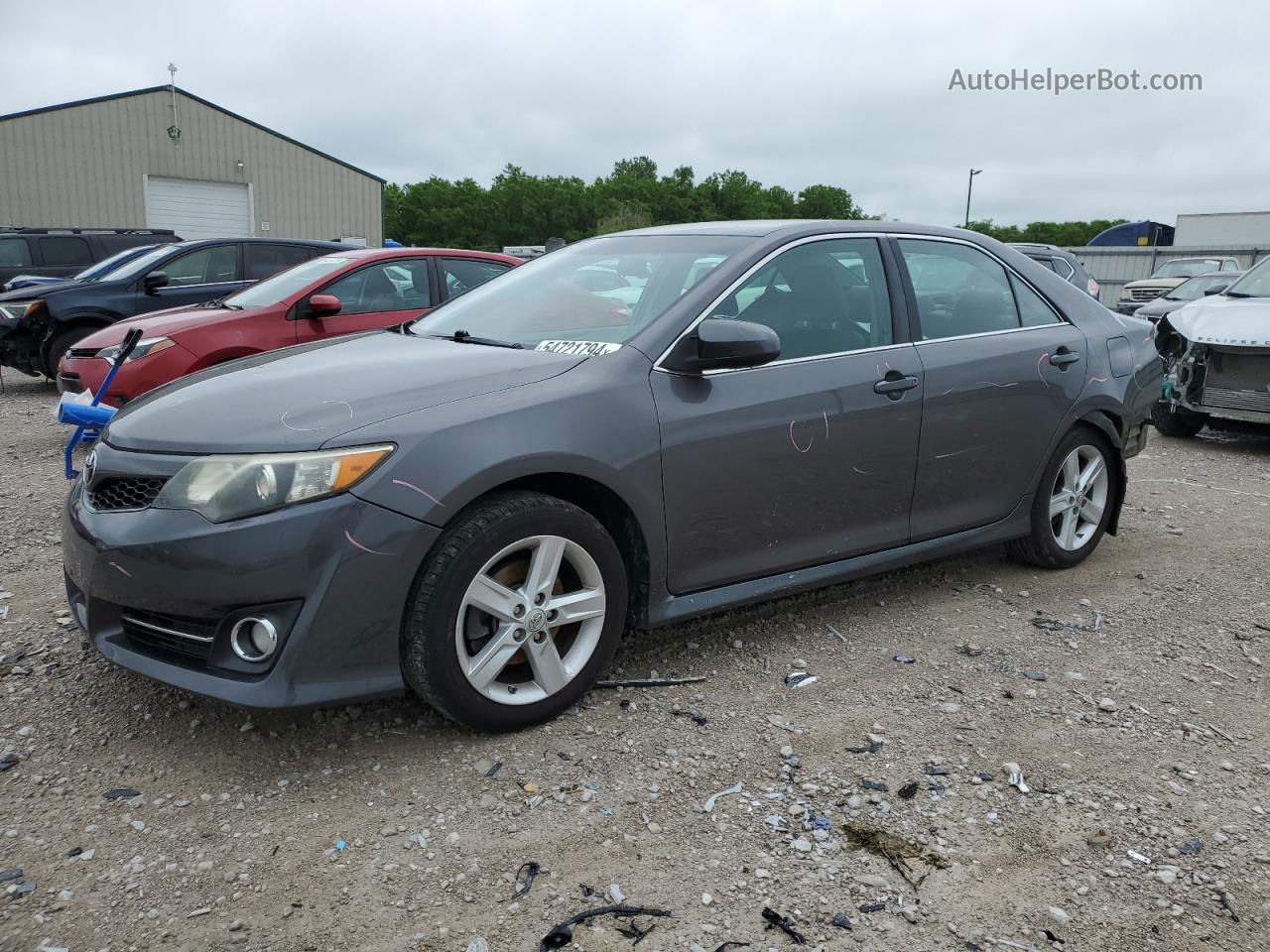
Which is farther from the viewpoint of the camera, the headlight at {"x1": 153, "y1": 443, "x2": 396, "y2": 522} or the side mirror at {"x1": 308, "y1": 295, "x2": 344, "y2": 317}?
the side mirror at {"x1": 308, "y1": 295, "x2": 344, "y2": 317}

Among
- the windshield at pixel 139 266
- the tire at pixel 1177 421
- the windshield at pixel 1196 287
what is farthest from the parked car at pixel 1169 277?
the windshield at pixel 139 266

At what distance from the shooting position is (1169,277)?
874 inches

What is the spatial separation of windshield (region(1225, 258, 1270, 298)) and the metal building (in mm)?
27767

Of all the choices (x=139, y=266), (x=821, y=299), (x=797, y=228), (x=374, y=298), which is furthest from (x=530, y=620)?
(x=139, y=266)

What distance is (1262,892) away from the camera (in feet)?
8.08

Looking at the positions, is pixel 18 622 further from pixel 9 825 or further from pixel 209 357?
pixel 209 357

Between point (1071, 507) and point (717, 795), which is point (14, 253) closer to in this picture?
point (1071, 507)

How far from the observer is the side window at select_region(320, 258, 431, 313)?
7754mm

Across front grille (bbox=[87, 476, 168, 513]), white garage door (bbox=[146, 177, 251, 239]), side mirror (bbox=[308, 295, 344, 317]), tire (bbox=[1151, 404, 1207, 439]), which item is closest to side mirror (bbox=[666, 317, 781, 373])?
front grille (bbox=[87, 476, 168, 513])

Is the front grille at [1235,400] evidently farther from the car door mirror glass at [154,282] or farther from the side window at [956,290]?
the car door mirror glass at [154,282]

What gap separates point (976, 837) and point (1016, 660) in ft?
→ 4.29

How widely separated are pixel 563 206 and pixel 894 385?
7606 cm

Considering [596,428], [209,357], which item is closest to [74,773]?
[596,428]

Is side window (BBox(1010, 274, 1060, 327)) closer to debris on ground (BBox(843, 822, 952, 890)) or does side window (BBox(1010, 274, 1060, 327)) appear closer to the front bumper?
debris on ground (BBox(843, 822, 952, 890))
